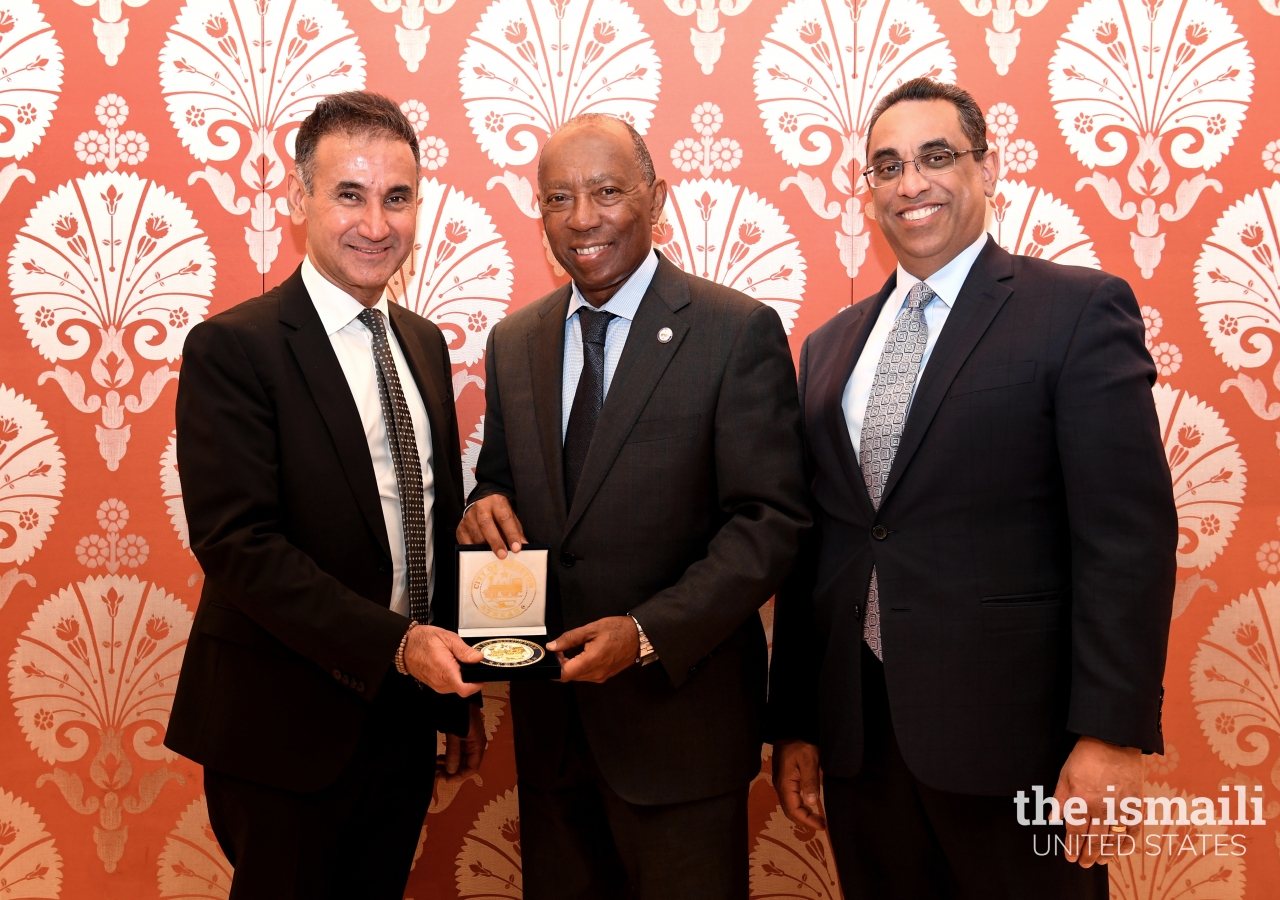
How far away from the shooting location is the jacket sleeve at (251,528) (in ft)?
6.14

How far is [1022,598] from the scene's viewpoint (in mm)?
1822

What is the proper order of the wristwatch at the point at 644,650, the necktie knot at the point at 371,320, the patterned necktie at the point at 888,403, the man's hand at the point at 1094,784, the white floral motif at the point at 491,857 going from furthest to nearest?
the white floral motif at the point at 491,857 → the necktie knot at the point at 371,320 → the patterned necktie at the point at 888,403 → the wristwatch at the point at 644,650 → the man's hand at the point at 1094,784

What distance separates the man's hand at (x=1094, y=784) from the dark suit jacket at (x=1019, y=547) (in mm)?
44

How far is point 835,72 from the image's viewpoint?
2723 mm

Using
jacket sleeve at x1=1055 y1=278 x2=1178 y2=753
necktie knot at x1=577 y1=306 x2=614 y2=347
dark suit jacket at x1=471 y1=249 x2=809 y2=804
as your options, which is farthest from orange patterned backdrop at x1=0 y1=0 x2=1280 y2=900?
jacket sleeve at x1=1055 y1=278 x2=1178 y2=753

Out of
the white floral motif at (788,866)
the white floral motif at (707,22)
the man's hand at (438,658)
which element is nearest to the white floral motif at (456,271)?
the white floral motif at (707,22)

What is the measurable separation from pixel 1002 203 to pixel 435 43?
1780 millimetres

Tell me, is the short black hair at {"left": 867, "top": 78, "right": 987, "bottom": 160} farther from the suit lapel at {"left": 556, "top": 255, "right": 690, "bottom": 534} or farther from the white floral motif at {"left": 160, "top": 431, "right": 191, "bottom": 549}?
the white floral motif at {"left": 160, "top": 431, "right": 191, "bottom": 549}

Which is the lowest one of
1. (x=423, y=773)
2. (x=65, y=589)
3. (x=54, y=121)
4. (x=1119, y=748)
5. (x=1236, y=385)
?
(x=423, y=773)

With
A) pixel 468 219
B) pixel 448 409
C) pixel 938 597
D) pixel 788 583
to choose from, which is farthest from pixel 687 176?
pixel 938 597

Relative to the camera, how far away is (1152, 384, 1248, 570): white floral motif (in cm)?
273

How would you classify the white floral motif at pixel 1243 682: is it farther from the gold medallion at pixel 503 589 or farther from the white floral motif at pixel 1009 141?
the gold medallion at pixel 503 589

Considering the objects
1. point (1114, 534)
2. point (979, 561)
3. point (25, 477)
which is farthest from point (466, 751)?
point (1114, 534)

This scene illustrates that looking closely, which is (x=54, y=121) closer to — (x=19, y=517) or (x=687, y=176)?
(x=19, y=517)
